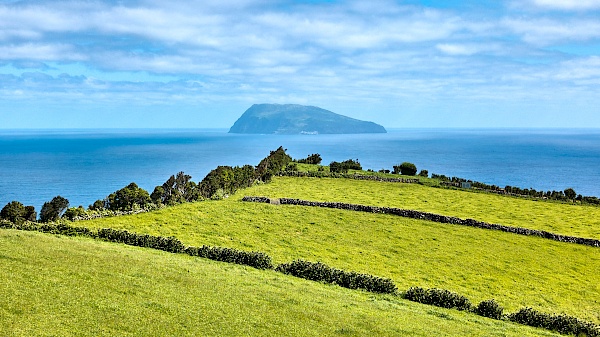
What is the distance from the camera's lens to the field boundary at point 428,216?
1705 inches

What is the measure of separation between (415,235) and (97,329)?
32798mm

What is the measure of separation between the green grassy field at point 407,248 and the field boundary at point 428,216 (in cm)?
110

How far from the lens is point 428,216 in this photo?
49.7 meters

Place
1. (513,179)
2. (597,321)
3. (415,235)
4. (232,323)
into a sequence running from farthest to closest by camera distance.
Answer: (513,179)
(415,235)
(597,321)
(232,323)

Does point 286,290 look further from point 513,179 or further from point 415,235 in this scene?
point 513,179

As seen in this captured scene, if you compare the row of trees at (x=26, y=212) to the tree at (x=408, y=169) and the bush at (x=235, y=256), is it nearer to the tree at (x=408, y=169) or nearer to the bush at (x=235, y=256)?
the bush at (x=235, y=256)

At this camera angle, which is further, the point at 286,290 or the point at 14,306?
the point at 286,290

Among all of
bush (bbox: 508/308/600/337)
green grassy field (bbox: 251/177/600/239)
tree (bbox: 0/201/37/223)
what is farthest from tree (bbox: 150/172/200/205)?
bush (bbox: 508/308/600/337)

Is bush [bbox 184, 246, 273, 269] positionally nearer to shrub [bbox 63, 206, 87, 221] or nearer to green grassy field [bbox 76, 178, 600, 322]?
green grassy field [bbox 76, 178, 600, 322]

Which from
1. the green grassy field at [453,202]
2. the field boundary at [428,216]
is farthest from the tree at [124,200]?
the green grassy field at [453,202]

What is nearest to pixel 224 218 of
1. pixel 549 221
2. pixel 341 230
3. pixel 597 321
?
pixel 341 230

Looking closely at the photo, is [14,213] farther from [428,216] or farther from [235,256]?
[428,216]

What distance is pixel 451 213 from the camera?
52.8 m

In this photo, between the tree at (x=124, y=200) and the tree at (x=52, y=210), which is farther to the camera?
the tree at (x=124, y=200)
